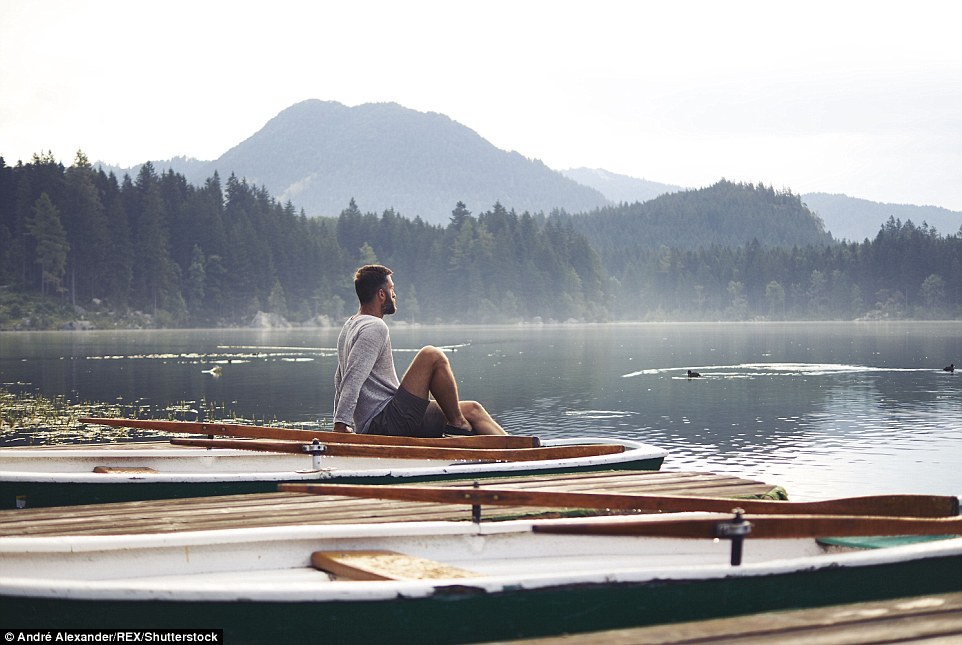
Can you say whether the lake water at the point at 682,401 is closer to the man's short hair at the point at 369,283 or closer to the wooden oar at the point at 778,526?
the man's short hair at the point at 369,283

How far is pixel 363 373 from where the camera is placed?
10.2 metres

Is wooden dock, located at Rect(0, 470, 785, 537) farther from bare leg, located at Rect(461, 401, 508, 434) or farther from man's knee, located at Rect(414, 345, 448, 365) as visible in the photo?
bare leg, located at Rect(461, 401, 508, 434)

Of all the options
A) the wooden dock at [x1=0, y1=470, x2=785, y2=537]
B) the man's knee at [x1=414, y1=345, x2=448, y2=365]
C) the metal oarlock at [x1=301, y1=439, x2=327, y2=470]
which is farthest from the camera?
the man's knee at [x1=414, y1=345, x2=448, y2=365]

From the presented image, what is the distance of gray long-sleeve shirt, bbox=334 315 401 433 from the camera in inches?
394

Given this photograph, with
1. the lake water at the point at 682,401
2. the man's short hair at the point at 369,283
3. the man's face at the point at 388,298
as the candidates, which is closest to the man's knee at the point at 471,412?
the man's face at the point at 388,298

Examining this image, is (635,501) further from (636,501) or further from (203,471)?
(203,471)

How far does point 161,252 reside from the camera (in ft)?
455

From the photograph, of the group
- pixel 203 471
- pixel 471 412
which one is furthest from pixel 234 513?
pixel 471 412

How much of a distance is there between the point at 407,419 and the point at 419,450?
595 mm

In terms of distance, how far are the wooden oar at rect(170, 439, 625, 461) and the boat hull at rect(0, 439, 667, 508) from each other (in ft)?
0.46

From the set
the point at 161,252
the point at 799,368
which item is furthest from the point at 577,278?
the point at 799,368

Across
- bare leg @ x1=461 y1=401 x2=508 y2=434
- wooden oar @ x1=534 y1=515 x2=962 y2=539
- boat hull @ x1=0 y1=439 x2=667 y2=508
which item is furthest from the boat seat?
bare leg @ x1=461 y1=401 x2=508 y2=434

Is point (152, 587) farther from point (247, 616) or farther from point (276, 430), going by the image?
point (276, 430)

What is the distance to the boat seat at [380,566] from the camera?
5.70 m
